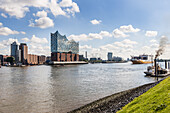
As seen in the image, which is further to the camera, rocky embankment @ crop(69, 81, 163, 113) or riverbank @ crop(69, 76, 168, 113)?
riverbank @ crop(69, 76, 168, 113)

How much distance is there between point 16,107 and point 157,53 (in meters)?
55.6

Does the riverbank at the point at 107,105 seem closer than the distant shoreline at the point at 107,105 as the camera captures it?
Yes

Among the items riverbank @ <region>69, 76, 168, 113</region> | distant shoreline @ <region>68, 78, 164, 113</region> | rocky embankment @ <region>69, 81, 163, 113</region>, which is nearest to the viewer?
rocky embankment @ <region>69, 81, 163, 113</region>

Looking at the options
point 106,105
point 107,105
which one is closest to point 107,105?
point 107,105

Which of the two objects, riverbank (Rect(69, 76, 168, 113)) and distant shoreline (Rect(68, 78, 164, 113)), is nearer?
riverbank (Rect(69, 76, 168, 113))

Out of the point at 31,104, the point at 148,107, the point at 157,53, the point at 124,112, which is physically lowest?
the point at 31,104

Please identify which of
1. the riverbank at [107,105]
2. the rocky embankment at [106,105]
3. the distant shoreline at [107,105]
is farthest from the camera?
the distant shoreline at [107,105]

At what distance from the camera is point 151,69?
58.0 metres

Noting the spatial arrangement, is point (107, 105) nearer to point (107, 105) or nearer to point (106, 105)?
point (107, 105)

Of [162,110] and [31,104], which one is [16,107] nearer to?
[31,104]

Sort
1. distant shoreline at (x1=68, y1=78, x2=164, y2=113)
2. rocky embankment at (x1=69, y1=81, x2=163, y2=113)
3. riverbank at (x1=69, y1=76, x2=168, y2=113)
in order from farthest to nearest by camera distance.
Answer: distant shoreline at (x1=68, y1=78, x2=164, y2=113), riverbank at (x1=69, y1=76, x2=168, y2=113), rocky embankment at (x1=69, y1=81, x2=163, y2=113)

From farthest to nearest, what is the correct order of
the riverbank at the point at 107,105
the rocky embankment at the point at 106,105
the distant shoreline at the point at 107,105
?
the distant shoreline at the point at 107,105, the riverbank at the point at 107,105, the rocky embankment at the point at 106,105

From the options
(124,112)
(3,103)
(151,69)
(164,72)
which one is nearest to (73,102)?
(3,103)

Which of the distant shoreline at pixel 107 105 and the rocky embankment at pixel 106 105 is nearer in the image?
the rocky embankment at pixel 106 105
